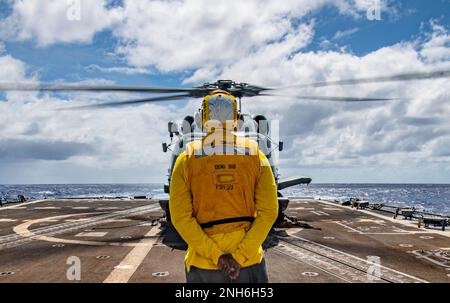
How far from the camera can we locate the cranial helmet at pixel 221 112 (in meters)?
3.53

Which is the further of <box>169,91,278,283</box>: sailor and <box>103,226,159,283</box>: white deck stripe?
<box>103,226,159,283</box>: white deck stripe

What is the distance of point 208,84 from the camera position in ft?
39.9

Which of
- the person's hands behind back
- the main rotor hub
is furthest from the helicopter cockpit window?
the main rotor hub

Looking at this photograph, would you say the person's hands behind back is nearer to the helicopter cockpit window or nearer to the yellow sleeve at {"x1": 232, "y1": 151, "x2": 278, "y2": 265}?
the yellow sleeve at {"x1": 232, "y1": 151, "x2": 278, "y2": 265}

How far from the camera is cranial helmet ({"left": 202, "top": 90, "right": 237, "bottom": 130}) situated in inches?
139

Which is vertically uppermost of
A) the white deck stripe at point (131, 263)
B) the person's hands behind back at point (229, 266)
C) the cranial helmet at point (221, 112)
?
the cranial helmet at point (221, 112)

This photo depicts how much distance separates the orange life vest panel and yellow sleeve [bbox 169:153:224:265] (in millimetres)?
72

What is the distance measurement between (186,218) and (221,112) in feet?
3.76

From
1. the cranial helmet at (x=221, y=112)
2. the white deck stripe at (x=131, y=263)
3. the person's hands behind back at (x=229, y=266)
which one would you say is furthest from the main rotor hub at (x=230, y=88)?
the person's hands behind back at (x=229, y=266)

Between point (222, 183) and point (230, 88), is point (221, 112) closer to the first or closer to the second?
point (222, 183)

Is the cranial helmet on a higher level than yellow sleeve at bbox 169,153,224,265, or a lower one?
higher

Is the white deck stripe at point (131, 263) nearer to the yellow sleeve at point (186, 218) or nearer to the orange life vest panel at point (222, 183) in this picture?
the yellow sleeve at point (186, 218)

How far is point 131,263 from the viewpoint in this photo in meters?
10.3
